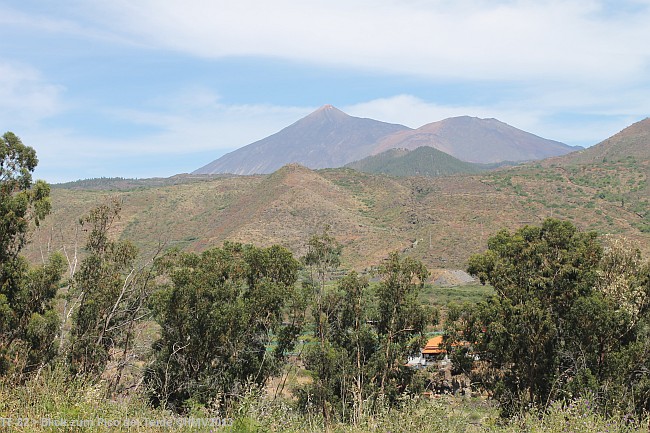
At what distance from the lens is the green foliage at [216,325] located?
14297mm

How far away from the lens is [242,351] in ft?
48.1

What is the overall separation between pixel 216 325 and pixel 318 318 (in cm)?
328

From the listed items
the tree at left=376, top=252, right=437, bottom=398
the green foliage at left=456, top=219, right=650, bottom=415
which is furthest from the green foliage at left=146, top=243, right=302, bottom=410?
the green foliage at left=456, top=219, right=650, bottom=415

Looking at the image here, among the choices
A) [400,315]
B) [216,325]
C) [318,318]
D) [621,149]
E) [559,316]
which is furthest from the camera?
[621,149]

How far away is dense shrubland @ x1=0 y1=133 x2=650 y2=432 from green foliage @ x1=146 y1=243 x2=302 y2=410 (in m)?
0.04

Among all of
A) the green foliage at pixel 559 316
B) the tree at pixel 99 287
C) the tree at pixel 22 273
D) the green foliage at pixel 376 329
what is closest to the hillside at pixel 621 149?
the green foliage at pixel 559 316

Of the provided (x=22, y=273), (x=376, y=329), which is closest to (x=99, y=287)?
(x=22, y=273)

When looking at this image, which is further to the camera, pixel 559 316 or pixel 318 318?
pixel 318 318

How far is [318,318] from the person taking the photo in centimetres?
1605

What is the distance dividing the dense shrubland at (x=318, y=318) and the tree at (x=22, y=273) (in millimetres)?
28

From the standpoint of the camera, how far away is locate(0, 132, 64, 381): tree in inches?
428

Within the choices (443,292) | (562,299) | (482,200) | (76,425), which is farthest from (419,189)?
(76,425)

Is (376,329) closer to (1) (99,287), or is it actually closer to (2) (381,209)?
(1) (99,287)

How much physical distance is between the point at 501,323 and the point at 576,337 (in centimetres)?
184
